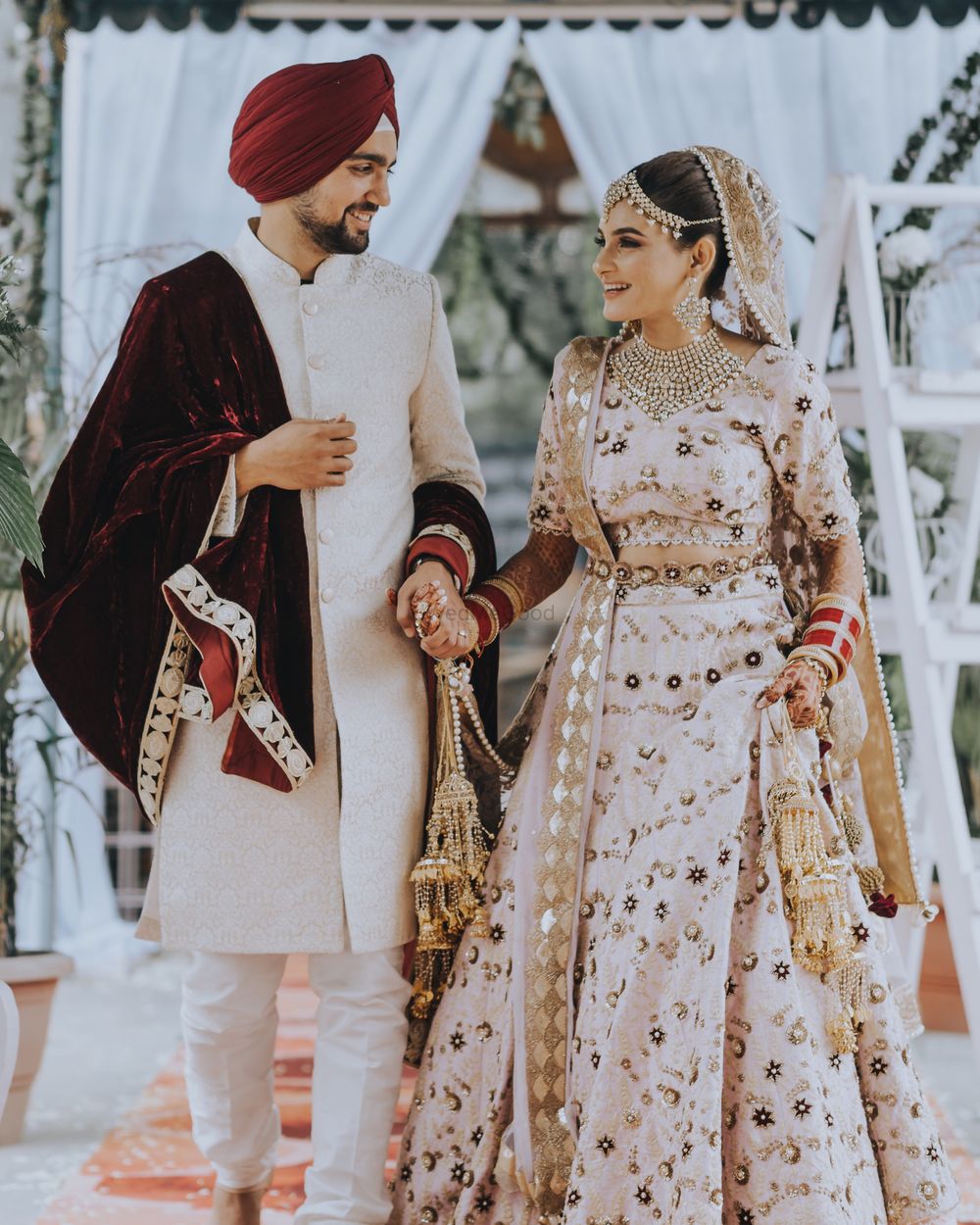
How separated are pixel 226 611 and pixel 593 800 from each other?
2.03 feet

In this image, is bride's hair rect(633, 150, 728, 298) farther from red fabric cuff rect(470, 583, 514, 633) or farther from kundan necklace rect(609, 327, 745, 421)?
red fabric cuff rect(470, 583, 514, 633)

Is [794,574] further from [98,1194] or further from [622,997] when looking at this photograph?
[98,1194]

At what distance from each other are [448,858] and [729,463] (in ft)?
2.36

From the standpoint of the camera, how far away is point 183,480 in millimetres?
2340

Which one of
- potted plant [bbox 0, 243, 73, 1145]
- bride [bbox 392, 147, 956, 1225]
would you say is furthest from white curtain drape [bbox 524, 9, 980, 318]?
bride [bbox 392, 147, 956, 1225]

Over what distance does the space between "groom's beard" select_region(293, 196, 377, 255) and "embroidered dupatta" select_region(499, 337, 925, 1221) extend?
389 mm

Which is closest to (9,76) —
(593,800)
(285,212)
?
(285,212)

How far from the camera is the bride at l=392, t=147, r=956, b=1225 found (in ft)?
7.10

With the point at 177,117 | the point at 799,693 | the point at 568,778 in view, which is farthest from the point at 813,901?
the point at 177,117

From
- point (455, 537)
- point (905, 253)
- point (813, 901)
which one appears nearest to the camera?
point (813, 901)

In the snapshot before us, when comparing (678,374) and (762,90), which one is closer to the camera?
(678,374)

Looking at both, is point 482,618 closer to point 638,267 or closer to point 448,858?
point 448,858

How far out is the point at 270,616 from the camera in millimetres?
2338

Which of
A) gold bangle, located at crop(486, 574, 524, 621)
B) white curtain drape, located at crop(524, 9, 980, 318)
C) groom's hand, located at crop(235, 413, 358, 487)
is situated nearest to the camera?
groom's hand, located at crop(235, 413, 358, 487)
